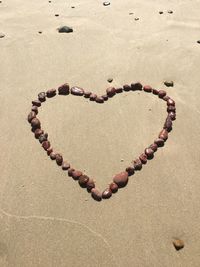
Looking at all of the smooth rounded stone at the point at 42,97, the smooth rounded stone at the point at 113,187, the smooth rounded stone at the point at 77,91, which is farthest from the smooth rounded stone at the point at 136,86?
the smooth rounded stone at the point at 113,187

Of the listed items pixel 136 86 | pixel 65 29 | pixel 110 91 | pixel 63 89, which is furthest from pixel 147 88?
pixel 65 29

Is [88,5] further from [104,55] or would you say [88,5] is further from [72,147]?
[72,147]

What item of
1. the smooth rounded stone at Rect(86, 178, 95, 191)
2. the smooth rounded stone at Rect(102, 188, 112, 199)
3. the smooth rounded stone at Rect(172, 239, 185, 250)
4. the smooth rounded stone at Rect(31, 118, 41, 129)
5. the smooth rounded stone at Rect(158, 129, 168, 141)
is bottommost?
the smooth rounded stone at Rect(172, 239, 185, 250)

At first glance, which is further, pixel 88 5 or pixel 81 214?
pixel 88 5

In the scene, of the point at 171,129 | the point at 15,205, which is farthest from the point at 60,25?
the point at 15,205

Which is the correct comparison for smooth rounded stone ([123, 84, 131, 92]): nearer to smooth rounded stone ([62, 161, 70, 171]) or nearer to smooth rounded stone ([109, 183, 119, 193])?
smooth rounded stone ([62, 161, 70, 171])

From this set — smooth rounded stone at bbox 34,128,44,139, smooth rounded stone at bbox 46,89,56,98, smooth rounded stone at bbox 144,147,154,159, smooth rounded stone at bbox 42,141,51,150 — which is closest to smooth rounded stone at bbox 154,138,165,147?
smooth rounded stone at bbox 144,147,154,159

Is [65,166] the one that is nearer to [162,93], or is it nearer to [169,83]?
[162,93]
